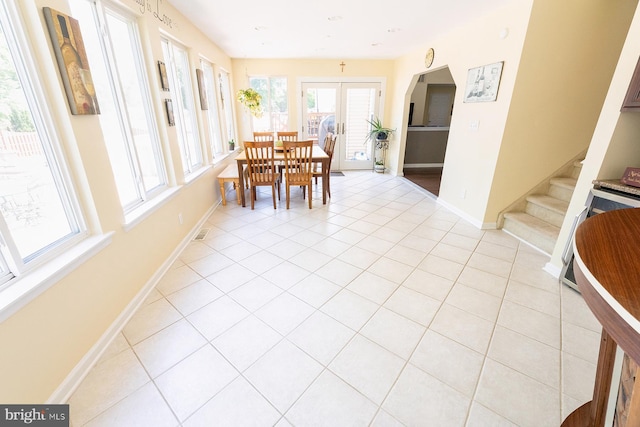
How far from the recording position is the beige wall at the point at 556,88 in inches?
102

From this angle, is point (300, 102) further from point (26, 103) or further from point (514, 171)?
point (26, 103)

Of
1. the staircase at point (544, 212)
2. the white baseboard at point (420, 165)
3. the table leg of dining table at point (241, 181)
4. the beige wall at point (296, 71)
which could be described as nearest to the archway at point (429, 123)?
the white baseboard at point (420, 165)

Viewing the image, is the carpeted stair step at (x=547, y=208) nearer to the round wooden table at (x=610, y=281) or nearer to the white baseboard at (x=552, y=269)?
the white baseboard at (x=552, y=269)

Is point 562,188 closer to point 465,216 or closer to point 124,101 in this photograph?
point 465,216

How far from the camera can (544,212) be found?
2971 millimetres

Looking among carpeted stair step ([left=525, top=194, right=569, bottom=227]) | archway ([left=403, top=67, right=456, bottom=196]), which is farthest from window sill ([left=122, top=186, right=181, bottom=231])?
archway ([left=403, top=67, right=456, bottom=196])

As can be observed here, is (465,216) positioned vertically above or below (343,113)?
below

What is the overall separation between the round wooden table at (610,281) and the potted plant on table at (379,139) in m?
5.34

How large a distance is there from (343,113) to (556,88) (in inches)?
157

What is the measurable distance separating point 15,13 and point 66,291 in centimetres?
135

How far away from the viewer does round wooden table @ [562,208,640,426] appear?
1.64ft

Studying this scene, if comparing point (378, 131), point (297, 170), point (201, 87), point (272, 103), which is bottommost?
point (297, 170)

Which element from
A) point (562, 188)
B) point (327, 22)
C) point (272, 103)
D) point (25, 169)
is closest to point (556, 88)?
point (562, 188)

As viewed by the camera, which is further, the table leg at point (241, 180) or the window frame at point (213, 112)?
the window frame at point (213, 112)
